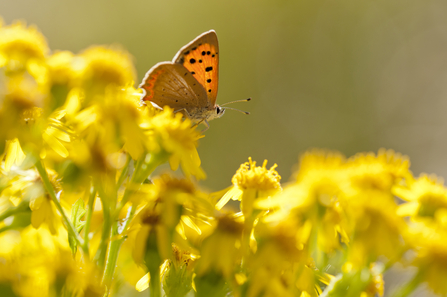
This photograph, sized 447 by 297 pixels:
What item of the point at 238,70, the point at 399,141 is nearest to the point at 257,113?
the point at 238,70

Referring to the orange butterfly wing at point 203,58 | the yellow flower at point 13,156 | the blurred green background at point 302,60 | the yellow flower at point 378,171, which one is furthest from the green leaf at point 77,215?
the blurred green background at point 302,60

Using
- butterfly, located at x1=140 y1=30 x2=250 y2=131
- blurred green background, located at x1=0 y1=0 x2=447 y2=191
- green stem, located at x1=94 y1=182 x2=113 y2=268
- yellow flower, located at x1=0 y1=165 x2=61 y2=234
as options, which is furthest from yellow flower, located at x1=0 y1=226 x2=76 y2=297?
blurred green background, located at x1=0 y1=0 x2=447 y2=191

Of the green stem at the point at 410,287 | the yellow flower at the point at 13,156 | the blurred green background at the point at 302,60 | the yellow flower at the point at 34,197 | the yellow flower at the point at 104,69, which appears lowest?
the blurred green background at the point at 302,60

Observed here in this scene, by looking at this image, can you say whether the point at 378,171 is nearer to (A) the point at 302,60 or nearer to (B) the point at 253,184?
(B) the point at 253,184

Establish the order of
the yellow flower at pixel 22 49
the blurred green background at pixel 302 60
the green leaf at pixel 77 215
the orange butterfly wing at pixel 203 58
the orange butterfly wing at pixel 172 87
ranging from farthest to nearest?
the blurred green background at pixel 302 60, the orange butterfly wing at pixel 203 58, the orange butterfly wing at pixel 172 87, the yellow flower at pixel 22 49, the green leaf at pixel 77 215

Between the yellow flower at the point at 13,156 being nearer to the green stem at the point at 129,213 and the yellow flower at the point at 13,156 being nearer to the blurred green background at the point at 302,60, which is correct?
the green stem at the point at 129,213

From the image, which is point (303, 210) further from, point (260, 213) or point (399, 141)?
point (399, 141)

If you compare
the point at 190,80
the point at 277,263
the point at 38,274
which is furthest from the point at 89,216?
the point at 190,80
